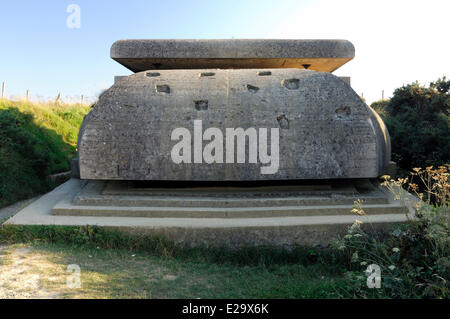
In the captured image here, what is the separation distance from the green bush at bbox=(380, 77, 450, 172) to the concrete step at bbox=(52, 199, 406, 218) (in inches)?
145

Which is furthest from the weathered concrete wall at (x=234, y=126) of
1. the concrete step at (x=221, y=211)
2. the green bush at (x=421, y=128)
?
the green bush at (x=421, y=128)

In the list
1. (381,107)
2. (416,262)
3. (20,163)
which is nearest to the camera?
(416,262)

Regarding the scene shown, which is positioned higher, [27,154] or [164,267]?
[27,154]

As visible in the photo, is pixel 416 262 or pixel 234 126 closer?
pixel 416 262

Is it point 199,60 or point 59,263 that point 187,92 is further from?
point 59,263

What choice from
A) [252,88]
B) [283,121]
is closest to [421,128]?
[283,121]

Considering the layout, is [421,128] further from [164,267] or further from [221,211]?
[164,267]

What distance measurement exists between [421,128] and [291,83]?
524 cm

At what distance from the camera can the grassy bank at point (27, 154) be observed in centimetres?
717

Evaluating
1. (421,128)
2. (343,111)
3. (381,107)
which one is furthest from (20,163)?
(381,107)

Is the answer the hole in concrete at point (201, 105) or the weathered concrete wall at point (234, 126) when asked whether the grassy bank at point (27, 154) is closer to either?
the weathered concrete wall at point (234, 126)

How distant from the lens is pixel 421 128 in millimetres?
8672

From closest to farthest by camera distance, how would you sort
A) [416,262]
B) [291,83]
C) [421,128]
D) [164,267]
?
[416,262]
[164,267]
[291,83]
[421,128]

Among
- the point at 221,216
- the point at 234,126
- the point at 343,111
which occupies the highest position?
the point at 343,111
